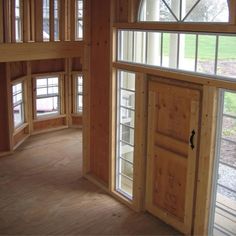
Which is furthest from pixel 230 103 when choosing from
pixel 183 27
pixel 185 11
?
pixel 185 11

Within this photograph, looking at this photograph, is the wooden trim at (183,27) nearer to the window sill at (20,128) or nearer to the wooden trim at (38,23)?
the wooden trim at (38,23)

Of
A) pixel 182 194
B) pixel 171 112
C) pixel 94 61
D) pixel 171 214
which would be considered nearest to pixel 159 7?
pixel 171 112

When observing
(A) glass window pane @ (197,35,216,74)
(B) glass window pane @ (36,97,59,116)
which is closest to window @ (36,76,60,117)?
(B) glass window pane @ (36,97,59,116)

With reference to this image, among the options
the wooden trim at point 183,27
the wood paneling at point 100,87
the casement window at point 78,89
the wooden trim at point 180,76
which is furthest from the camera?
the casement window at point 78,89

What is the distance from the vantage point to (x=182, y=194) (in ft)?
15.4

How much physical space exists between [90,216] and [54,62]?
486 cm

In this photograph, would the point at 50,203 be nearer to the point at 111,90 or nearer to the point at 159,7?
the point at 111,90

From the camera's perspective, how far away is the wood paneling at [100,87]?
5529 millimetres

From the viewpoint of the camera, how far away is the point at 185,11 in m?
4.25

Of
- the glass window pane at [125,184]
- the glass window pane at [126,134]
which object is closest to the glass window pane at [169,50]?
the glass window pane at [126,134]

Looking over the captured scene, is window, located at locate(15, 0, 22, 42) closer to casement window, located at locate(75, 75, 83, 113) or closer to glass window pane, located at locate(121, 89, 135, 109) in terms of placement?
casement window, located at locate(75, 75, 83, 113)

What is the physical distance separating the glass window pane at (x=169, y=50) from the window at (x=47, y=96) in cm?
494

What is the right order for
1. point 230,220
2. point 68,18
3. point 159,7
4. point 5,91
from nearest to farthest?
point 230,220, point 159,7, point 5,91, point 68,18

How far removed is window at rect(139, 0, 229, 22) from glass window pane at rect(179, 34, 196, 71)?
0.63 ft
